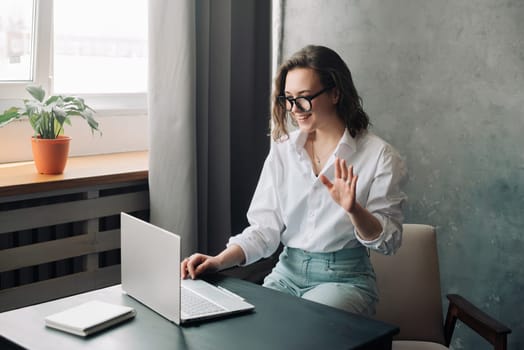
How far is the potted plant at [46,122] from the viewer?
2.34 meters

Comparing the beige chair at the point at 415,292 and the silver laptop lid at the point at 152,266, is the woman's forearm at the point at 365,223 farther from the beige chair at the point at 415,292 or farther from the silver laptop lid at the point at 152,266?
the silver laptop lid at the point at 152,266

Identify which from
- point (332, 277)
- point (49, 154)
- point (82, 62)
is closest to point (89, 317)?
point (332, 277)

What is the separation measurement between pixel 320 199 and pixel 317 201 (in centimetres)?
1

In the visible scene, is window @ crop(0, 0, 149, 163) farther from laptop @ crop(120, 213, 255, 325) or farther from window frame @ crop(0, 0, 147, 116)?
laptop @ crop(120, 213, 255, 325)

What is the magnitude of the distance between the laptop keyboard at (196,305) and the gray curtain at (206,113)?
2.90 feet

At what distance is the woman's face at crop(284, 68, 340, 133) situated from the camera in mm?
2088

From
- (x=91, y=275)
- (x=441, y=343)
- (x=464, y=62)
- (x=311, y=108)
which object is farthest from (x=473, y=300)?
(x=91, y=275)

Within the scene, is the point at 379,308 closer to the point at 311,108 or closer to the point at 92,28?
the point at 311,108

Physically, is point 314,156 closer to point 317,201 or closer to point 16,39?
point 317,201

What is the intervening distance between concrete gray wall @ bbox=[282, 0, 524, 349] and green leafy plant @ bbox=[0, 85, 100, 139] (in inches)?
39.2

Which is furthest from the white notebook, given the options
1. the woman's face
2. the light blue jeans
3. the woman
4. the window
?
the window

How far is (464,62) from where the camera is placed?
2.46 m

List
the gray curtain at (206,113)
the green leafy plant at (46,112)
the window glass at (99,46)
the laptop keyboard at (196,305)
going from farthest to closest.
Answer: the window glass at (99,46), the gray curtain at (206,113), the green leafy plant at (46,112), the laptop keyboard at (196,305)

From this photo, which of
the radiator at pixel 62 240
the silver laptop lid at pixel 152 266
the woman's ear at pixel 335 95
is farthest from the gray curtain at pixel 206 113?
the silver laptop lid at pixel 152 266
